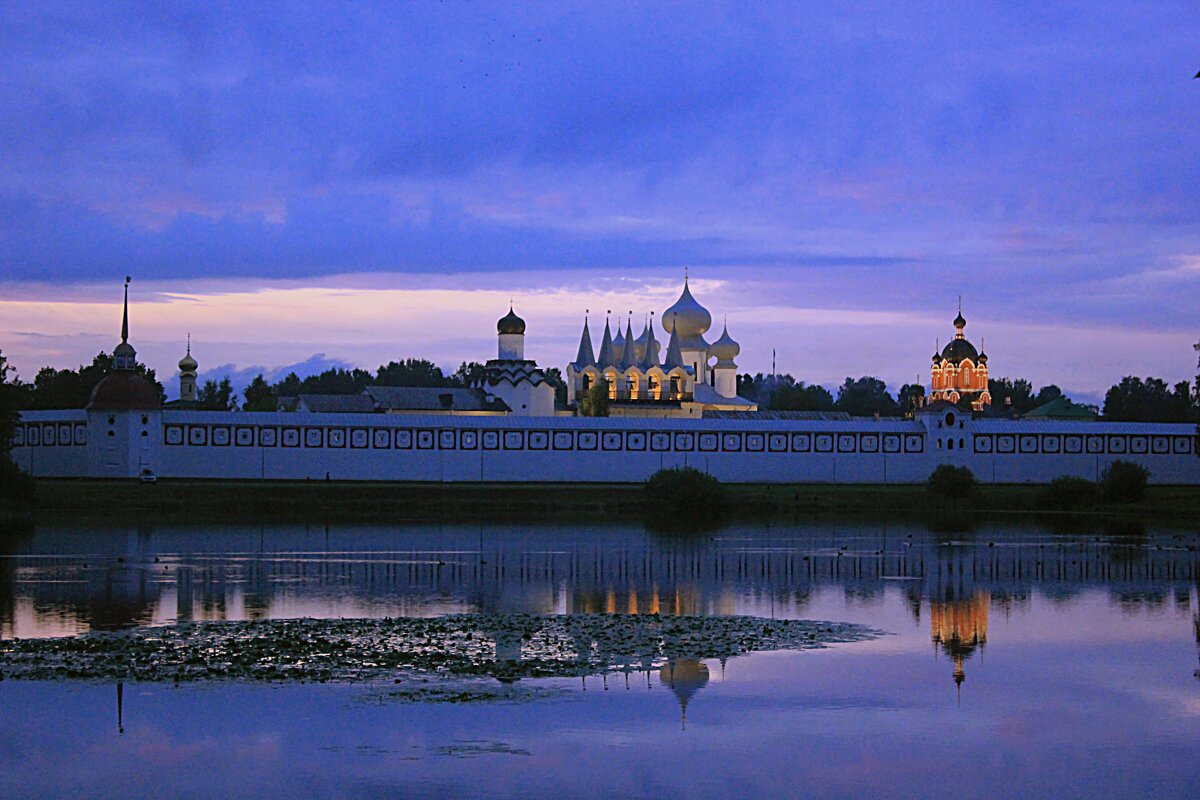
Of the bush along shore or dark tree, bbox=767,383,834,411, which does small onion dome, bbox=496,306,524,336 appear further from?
the bush along shore

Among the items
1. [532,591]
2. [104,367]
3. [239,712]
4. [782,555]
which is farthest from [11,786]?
[104,367]

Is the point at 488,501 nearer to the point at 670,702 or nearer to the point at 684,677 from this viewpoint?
the point at 684,677

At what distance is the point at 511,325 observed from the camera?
85.9 metres

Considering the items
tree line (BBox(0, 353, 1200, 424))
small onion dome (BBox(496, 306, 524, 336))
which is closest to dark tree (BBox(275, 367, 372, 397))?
tree line (BBox(0, 353, 1200, 424))

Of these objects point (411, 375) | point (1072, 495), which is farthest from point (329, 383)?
point (1072, 495)

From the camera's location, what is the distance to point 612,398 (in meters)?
91.1

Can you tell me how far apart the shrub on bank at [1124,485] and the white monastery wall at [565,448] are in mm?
9118

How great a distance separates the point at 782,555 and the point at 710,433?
29757 millimetres

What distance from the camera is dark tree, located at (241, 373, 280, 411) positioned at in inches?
3794

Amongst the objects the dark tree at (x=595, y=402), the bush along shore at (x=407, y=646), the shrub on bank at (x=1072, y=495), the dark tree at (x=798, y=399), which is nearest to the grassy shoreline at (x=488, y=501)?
the shrub on bank at (x=1072, y=495)

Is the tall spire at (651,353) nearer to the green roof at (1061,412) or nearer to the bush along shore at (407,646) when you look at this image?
the green roof at (1061,412)

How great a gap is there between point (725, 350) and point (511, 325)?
18.3m

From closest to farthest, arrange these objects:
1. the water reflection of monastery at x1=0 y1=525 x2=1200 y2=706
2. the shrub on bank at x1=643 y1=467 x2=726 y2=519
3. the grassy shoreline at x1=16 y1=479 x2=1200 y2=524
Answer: the water reflection of monastery at x1=0 y1=525 x2=1200 y2=706 < the grassy shoreline at x1=16 y1=479 x2=1200 y2=524 < the shrub on bank at x1=643 y1=467 x2=726 y2=519

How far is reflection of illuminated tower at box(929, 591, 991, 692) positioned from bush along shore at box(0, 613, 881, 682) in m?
1.24
